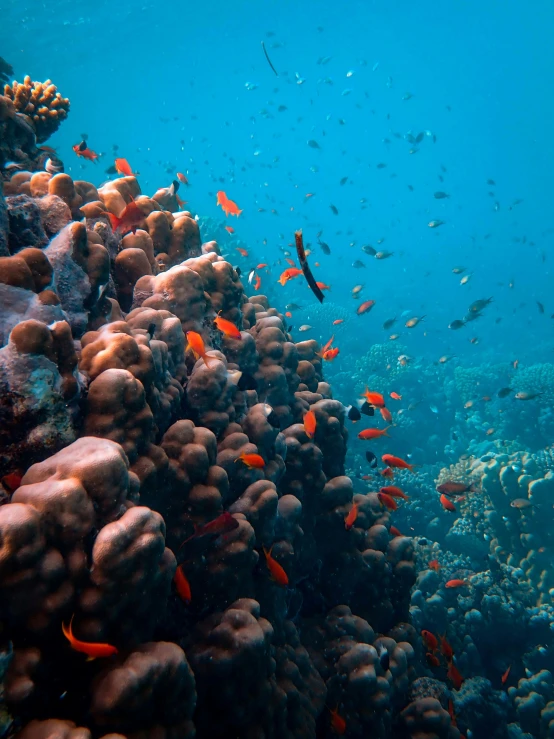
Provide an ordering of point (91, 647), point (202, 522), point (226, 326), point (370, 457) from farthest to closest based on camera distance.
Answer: point (370, 457) < point (226, 326) < point (202, 522) < point (91, 647)

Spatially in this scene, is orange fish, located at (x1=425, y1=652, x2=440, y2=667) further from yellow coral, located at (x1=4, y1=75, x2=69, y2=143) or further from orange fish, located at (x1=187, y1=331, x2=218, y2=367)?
yellow coral, located at (x1=4, y1=75, x2=69, y2=143)

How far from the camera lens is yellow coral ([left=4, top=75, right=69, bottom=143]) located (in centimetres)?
557

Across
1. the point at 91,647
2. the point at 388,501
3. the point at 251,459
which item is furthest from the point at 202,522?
the point at 388,501

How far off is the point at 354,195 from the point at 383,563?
14282cm

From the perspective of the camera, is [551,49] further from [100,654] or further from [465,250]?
[100,654]

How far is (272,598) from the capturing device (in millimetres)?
3549

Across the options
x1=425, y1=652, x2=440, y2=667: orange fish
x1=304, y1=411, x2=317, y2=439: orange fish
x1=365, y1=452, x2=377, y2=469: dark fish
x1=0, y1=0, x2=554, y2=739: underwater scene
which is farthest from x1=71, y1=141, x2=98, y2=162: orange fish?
x1=425, y1=652, x2=440, y2=667: orange fish

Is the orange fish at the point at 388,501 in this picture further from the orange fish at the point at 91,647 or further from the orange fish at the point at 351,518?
the orange fish at the point at 91,647

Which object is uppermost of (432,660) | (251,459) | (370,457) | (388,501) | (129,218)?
(129,218)

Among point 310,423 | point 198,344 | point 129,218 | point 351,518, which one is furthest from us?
point 351,518

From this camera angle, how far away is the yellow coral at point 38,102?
18.3 ft

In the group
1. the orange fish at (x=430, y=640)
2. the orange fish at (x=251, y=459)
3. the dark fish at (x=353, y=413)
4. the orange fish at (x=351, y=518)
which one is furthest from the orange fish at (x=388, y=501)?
the orange fish at (x=251, y=459)

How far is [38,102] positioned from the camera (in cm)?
564

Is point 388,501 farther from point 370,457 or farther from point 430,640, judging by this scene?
point 430,640
